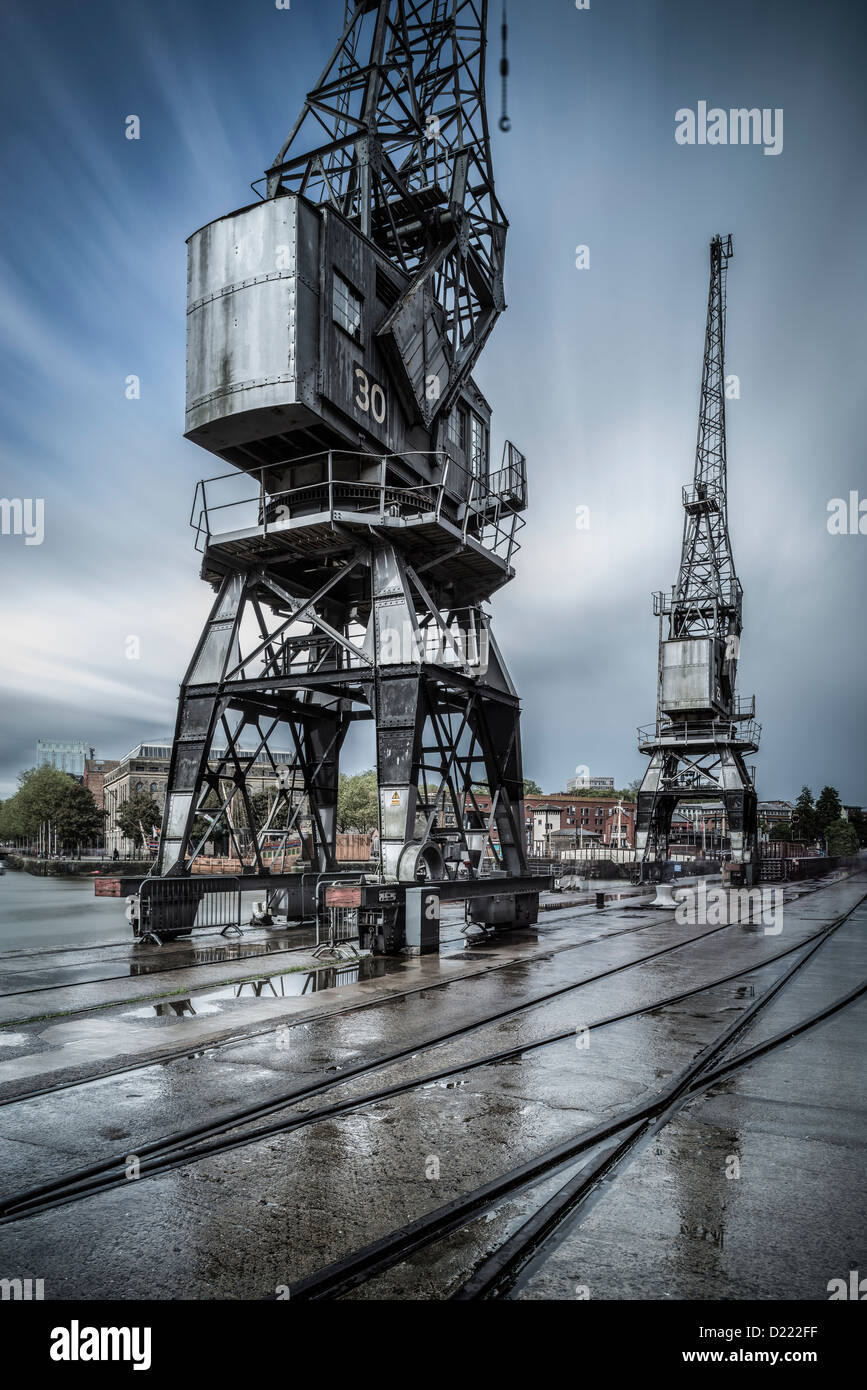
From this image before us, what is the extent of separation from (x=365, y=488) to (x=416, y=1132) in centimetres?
1423

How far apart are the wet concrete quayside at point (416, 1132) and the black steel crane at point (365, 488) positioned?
5324 mm

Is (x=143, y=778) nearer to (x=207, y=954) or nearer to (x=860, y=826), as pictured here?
(x=207, y=954)

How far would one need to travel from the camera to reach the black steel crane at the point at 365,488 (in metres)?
16.1

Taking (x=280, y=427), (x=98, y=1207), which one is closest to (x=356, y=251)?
(x=280, y=427)

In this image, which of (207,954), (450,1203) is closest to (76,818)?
(207,954)

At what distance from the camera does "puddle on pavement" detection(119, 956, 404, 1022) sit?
34.7ft

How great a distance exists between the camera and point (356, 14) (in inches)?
789

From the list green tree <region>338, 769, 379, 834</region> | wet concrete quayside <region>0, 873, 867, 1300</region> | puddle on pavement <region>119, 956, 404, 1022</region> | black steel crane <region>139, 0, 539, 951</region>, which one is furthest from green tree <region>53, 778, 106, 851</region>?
wet concrete quayside <region>0, 873, 867, 1300</region>

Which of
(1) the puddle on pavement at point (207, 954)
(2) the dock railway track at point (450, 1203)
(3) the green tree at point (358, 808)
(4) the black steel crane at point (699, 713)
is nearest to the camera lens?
(2) the dock railway track at point (450, 1203)

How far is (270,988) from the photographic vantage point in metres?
12.3

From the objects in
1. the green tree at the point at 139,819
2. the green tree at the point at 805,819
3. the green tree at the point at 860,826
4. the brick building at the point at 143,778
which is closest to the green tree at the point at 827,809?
the green tree at the point at 805,819

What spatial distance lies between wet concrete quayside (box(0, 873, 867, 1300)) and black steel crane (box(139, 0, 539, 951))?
532 cm

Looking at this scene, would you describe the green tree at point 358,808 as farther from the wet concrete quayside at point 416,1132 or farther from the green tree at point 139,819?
the wet concrete quayside at point 416,1132
